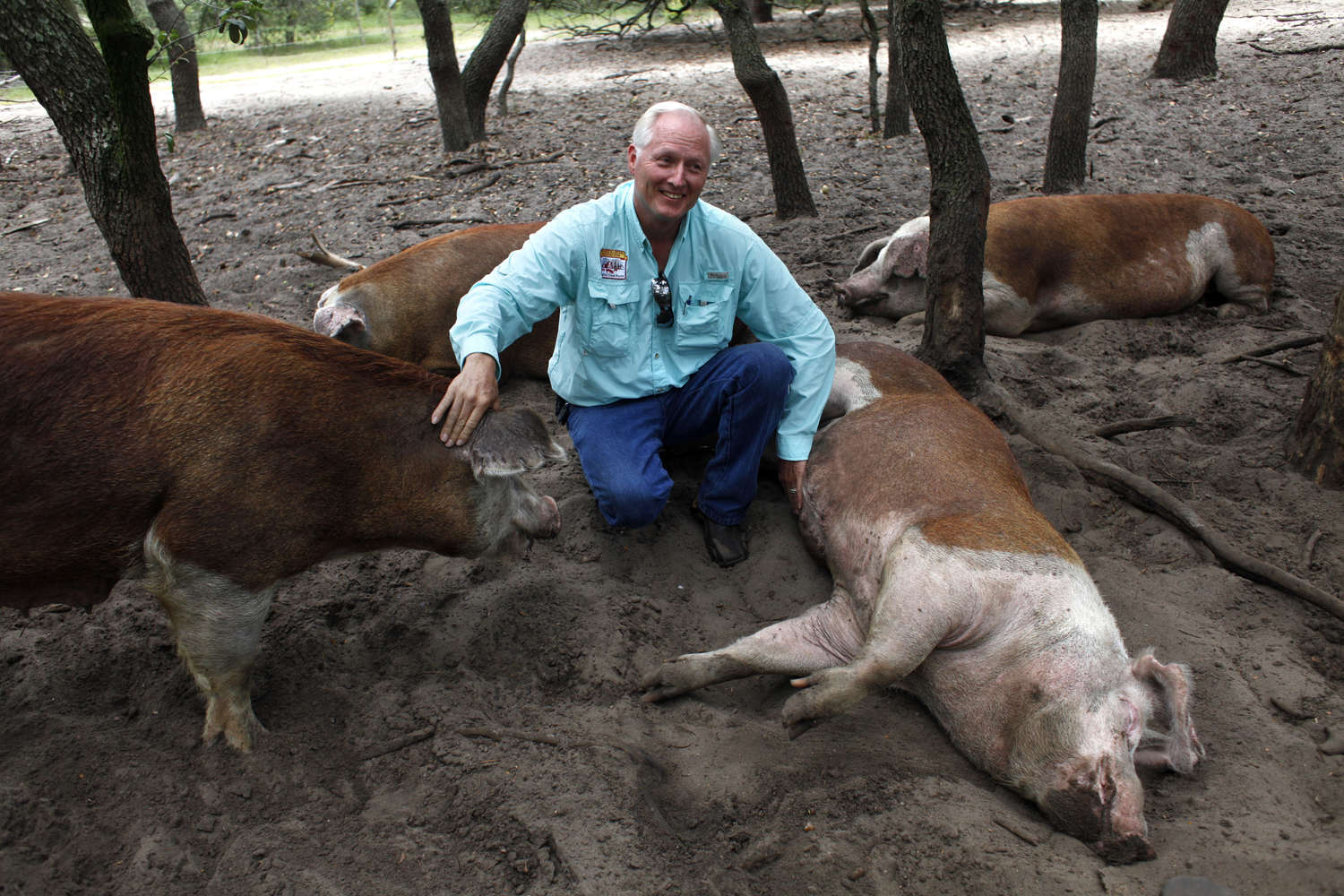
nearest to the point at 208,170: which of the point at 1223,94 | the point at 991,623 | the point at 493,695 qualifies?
the point at 493,695

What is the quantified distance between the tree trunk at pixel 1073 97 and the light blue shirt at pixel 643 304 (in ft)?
14.7

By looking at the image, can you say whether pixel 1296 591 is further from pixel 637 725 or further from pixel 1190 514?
pixel 637 725

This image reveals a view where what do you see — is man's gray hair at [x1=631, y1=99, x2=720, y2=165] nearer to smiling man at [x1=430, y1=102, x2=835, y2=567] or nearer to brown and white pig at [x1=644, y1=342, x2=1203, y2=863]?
smiling man at [x1=430, y1=102, x2=835, y2=567]

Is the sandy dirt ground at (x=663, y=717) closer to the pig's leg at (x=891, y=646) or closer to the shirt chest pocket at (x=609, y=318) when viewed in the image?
the pig's leg at (x=891, y=646)

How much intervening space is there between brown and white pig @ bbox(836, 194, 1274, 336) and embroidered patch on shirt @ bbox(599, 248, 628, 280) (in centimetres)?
254

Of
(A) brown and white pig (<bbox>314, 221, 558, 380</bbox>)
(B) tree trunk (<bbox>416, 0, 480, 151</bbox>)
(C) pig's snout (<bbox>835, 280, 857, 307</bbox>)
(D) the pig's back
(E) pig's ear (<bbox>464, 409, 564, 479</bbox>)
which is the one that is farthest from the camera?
(B) tree trunk (<bbox>416, 0, 480, 151</bbox>)

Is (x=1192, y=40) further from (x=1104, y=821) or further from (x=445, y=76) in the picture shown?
(x=1104, y=821)

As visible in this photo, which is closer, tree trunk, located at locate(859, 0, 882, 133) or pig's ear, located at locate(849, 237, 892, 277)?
pig's ear, located at locate(849, 237, 892, 277)

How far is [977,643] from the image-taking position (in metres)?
3.07

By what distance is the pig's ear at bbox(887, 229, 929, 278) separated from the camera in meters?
5.69

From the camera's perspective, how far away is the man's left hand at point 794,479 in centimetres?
382

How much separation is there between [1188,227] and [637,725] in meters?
5.22

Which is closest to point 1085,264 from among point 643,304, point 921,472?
point 921,472

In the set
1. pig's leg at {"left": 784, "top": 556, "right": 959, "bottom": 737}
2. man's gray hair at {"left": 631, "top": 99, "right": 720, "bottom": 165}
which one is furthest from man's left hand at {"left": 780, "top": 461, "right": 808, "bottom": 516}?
man's gray hair at {"left": 631, "top": 99, "right": 720, "bottom": 165}
